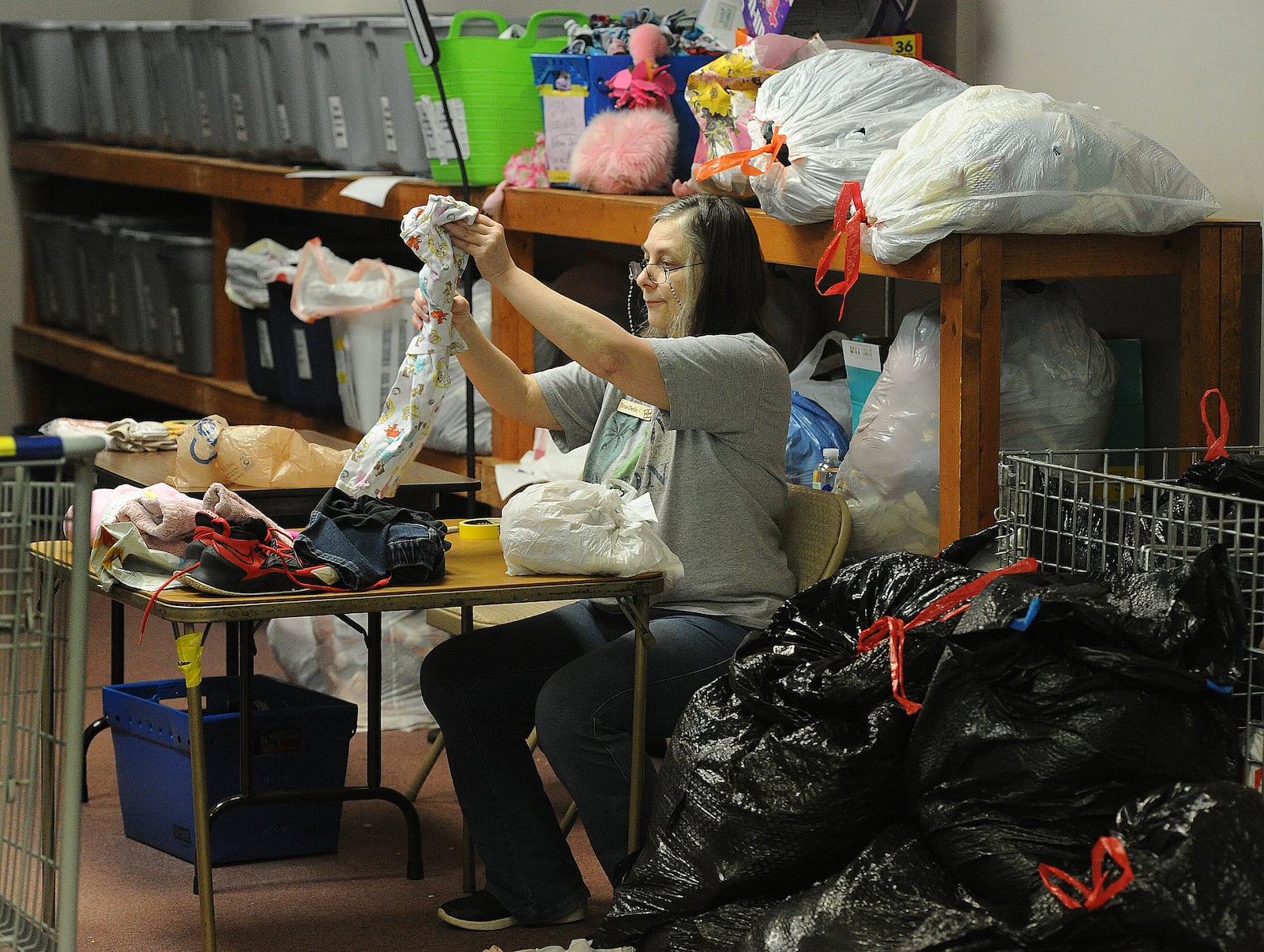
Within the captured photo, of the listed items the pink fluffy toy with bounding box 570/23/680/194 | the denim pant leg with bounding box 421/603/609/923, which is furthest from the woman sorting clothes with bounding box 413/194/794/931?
the pink fluffy toy with bounding box 570/23/680/194

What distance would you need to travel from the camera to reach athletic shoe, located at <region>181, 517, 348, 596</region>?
2156mm

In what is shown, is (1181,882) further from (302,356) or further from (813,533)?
(302,356)

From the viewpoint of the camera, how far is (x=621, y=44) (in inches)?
143

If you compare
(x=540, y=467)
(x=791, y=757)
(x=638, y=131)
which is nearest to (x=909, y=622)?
(x=791, y=757)

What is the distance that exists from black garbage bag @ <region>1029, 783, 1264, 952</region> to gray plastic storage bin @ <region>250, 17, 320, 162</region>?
12.7 ft

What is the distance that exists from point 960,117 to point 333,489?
116cm

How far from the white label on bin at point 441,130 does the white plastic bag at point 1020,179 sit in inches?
66.9

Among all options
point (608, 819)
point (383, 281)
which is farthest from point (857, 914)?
point (383, 281)

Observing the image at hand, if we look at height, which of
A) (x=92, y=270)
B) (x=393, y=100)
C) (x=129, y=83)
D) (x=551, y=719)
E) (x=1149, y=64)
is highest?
(x=129, y=83)

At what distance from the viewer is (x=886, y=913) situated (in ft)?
6.23

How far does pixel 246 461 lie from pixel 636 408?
0.80 m

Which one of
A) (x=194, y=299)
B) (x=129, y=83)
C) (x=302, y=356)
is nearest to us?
(x=302, y=356)

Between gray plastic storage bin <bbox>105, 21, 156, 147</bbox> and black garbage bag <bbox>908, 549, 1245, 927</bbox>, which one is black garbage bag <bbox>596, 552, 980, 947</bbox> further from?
gray plastic storage bin <bbox>105, 21, 156, 147</bbox>

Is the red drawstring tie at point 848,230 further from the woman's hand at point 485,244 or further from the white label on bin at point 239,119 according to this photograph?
the white label on bin at point 239,119
